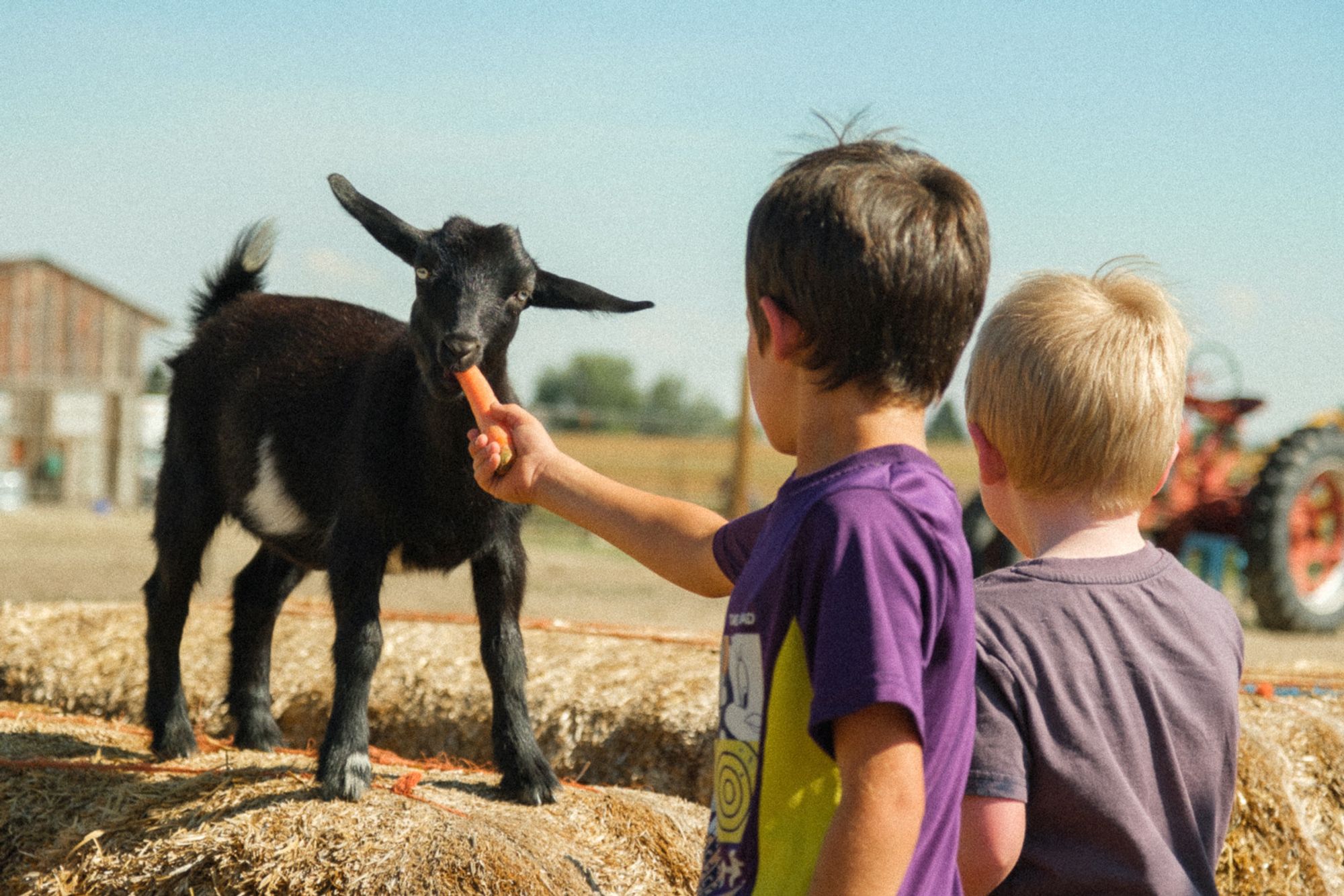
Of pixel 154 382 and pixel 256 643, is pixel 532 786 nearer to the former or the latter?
pixel 256 643

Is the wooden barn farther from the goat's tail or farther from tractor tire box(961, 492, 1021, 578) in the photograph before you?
the goat's tail

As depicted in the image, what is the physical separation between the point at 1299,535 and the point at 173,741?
36.3ft

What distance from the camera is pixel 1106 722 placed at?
198 centimetres

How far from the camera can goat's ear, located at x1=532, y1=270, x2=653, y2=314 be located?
12.3 ft

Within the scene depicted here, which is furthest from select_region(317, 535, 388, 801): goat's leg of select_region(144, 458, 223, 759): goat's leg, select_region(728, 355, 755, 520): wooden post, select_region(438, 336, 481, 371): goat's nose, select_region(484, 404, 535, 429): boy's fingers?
select_region(728, 355, 755, 520): wooden post

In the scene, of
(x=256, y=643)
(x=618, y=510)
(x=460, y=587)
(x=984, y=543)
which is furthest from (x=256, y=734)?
(x=460, y=587)

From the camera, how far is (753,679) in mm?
1642

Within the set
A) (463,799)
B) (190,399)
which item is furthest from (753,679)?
(190,399)

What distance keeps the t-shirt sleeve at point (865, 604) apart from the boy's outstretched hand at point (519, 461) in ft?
2.62

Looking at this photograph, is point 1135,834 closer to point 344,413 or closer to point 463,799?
point 463,799

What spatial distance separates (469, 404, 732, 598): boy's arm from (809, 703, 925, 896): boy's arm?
2.28 feet

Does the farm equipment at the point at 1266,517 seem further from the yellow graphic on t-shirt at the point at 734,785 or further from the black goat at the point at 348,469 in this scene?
the yellow graphic on t-shirt at the point at 734,785

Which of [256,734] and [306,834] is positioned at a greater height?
[306,834]

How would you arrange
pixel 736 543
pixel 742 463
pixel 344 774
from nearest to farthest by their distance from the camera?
pixel 736 543
pixel 344 774
pixel 742 463
